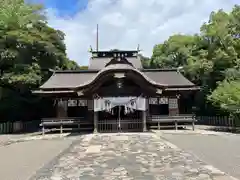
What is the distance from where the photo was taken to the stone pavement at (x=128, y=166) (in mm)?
7031

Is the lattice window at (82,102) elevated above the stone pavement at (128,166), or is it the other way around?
the lattice window at (82,102)

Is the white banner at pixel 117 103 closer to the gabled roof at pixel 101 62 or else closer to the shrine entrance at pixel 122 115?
the shrine entrance at pixel 122 115

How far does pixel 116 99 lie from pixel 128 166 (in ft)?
37.3

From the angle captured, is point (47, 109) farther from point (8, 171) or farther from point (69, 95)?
point (8, 171)

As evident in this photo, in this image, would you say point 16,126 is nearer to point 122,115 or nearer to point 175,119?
point 122,115

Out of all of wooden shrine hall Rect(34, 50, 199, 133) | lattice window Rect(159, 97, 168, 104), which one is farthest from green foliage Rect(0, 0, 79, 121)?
lattice window Rect(159, 97, 168, 104)

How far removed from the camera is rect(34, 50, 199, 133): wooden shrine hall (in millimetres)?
19359

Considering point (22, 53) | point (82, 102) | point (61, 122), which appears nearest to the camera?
point (61, 122)

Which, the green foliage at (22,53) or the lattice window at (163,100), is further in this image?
the green foliage at (22,53)

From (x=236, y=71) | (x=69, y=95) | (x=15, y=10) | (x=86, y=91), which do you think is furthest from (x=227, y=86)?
(x=15, y=10)

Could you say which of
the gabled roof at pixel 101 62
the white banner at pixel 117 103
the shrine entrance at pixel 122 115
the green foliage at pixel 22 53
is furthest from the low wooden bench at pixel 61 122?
the gabled roof at pixel 101 62

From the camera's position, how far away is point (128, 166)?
8.16m

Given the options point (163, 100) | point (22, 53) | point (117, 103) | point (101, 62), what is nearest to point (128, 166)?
point (117, 103)

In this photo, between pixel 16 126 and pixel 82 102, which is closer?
pixel 82 102
